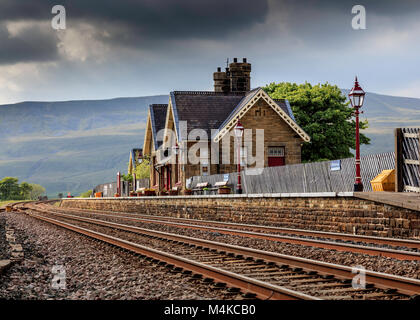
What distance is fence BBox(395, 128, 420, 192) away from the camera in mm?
16141

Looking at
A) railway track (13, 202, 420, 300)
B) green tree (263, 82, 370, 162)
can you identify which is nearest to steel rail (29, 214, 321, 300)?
railway track (13, 202, 420, 300)

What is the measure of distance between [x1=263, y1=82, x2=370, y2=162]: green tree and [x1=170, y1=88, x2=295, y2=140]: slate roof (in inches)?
255

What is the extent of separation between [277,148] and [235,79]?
1140 cm

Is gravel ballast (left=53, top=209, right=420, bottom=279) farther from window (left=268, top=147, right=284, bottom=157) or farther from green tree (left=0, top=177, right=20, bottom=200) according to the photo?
green tree (left=0, top=177, right=20, bottom=200)

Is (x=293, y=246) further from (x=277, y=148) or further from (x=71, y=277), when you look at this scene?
(x=277, y=148)

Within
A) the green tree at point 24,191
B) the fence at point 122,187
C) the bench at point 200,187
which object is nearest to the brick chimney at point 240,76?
the fence at point 122,187

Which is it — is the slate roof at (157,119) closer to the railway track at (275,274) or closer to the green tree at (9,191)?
the railway track at (275,274)

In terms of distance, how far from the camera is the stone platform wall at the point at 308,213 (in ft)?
48.3

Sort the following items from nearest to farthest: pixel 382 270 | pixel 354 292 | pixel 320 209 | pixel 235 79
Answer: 1. pixel 354 292
2. pixel 382 270
3. pixel 320 209
4. pixel 235 79

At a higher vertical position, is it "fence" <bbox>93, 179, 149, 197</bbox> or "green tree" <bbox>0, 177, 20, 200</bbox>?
"fence" <bbox>93, 179, 149, 197</bbox>

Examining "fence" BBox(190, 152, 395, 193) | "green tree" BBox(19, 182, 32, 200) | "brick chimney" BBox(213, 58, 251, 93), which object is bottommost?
"green tree" BBox(19, 182, 32, 200)

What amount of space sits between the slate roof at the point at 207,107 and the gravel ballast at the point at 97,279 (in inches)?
1182
